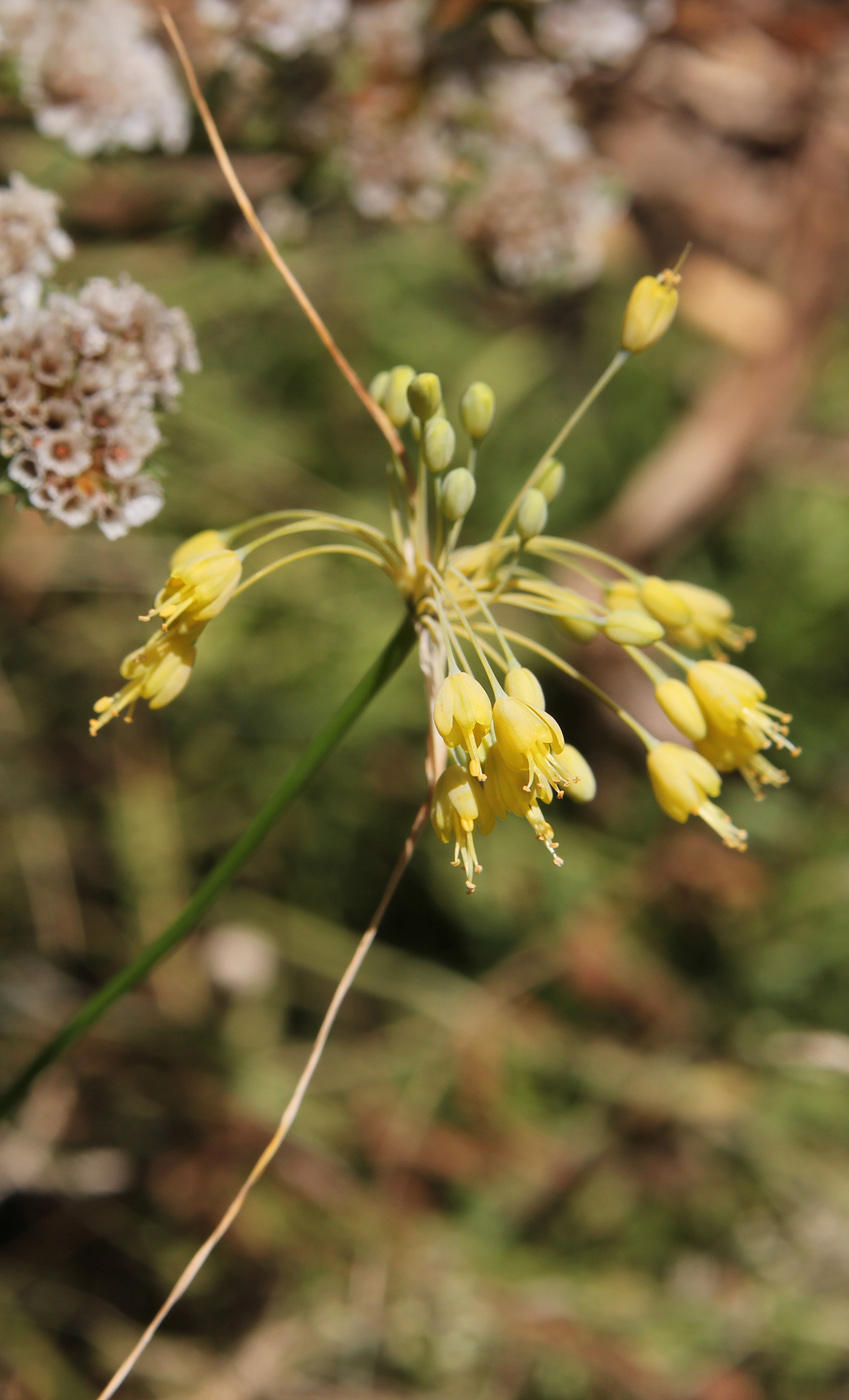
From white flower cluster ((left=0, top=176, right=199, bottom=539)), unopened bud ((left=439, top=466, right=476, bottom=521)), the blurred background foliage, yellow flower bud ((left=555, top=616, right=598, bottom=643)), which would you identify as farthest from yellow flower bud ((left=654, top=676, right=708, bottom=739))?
the blurred background foliage

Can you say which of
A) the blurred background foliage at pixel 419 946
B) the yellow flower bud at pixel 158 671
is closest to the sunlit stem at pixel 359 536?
the yellow flower bud at pixel 158 671

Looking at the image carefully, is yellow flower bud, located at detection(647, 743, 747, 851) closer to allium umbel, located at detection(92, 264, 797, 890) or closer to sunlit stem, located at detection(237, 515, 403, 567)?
allium umbel, located at detection(92, 264, 797, 890)

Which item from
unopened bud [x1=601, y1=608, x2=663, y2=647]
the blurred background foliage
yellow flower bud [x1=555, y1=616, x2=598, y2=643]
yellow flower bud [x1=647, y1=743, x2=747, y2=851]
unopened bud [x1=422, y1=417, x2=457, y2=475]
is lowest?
the blurred background foliage

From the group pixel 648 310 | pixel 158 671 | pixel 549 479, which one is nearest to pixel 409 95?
pixel 648 310

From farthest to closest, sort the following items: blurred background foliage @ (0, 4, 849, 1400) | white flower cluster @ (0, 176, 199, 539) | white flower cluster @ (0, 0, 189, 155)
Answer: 1. blurred background foliage @ (0, 4, 849, 1400)
2. white flower cluster @ (0, 0, 189, 155)
3. white flower cluster @ (0, 176, 199, 539)

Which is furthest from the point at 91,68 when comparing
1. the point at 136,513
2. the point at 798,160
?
the point at 798,160

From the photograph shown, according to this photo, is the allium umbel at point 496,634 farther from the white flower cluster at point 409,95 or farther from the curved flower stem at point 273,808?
the white flower cluster at point 409,95
